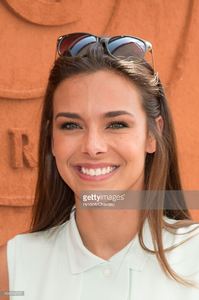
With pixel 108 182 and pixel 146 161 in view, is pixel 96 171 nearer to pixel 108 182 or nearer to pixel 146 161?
pixel 108 182

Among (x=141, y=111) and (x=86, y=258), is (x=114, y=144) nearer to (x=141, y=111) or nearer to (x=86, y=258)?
(x=141, y=111)

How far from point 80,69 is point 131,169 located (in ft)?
0.85

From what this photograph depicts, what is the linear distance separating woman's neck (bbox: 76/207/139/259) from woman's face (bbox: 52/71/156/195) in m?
0.06

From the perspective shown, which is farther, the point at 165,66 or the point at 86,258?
the point at 165,66

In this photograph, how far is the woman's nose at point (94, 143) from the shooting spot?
145cm

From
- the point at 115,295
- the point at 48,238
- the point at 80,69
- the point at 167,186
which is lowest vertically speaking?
the point at 115,295

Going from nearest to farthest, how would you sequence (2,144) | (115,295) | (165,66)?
(115,295) → (2,144) → (165,66)

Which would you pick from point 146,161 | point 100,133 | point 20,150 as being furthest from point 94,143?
point 20,150

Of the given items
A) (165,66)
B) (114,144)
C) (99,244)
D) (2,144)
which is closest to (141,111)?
(114,144)

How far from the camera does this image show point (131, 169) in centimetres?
149

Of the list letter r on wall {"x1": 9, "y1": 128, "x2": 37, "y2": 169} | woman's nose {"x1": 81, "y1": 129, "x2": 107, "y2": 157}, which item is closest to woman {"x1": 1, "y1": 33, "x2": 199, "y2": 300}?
woman's nose {"x1": 81, "y1": 129, "x2": 107, "y2": 157}

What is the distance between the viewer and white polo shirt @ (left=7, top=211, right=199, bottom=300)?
1446 millimetres

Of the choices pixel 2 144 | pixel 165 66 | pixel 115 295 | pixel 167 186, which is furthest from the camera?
pixel 165 66

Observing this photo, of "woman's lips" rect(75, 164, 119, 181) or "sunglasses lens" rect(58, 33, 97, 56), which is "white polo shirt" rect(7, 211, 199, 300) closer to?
"woman's lips" rect(75, 164, 119, 181)
